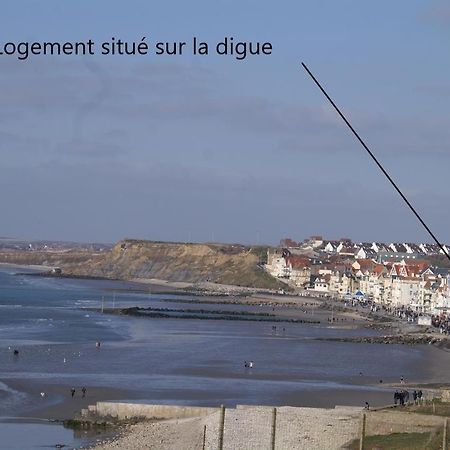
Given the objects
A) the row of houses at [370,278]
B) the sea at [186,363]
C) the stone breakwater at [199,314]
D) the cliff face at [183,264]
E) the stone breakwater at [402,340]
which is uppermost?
the cliff face at [183,264]

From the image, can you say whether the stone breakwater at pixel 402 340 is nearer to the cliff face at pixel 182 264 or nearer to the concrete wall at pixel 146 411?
the concrete wall at pixel 146 411

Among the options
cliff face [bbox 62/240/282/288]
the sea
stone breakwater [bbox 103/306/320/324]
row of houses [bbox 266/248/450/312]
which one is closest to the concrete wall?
the sea

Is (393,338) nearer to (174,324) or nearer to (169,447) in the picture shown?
(174,324)

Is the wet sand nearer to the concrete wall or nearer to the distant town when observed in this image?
the concrete wall

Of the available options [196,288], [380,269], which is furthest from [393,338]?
[196,288]

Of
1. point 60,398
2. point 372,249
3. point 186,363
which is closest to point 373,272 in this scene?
point 372,249

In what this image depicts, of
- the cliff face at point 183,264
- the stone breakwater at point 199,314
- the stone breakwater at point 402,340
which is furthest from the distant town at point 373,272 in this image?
the stone breakwater at point 402,340
